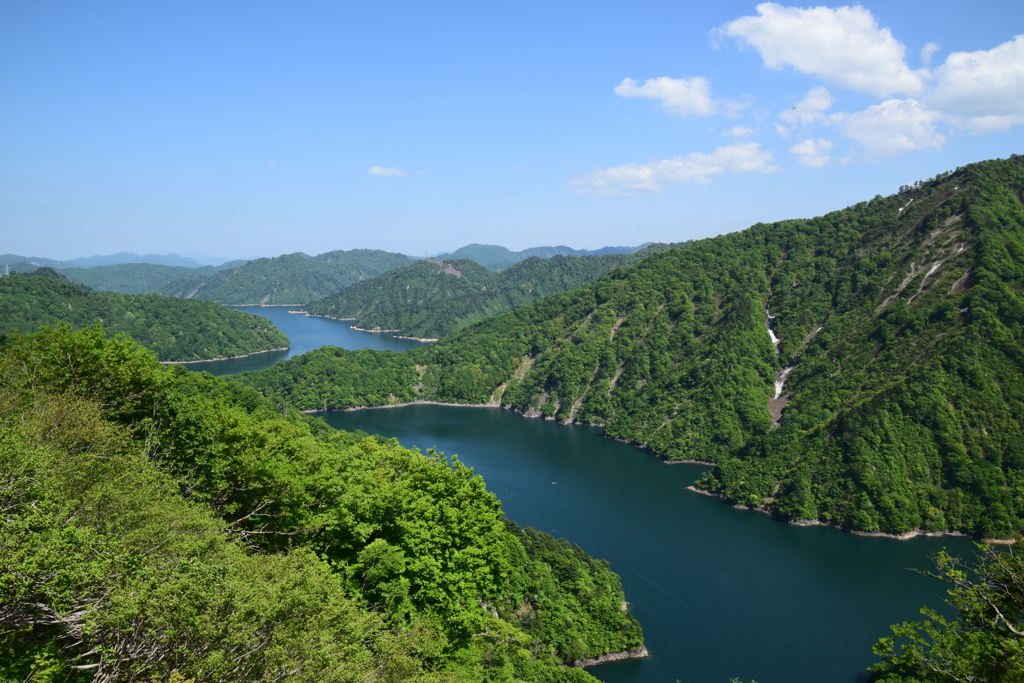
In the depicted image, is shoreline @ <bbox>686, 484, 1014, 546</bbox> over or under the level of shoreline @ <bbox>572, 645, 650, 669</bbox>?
over

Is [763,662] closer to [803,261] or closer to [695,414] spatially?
[695,414]

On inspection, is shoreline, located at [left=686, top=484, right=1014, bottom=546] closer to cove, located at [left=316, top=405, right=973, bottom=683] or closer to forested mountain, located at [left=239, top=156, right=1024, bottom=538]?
forested mountain, located at [left=239, top=156, right=1024, bottom=538]

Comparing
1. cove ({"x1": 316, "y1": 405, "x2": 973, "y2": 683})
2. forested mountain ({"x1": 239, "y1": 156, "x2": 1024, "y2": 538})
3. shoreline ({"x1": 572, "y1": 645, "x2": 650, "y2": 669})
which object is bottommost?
shoreline ({"x1": 572, "y1": 645, "x2": 650, "y2": 669})

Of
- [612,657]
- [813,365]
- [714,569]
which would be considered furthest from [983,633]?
[813,365]

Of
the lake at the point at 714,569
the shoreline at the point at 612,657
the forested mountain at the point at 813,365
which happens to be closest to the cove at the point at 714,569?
the lake at the point at 714,569

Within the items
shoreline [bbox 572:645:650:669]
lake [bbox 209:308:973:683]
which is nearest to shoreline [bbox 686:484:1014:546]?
lake [bbox 209:308:973:683]

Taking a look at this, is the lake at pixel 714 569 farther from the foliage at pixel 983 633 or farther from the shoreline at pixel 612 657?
the foliage at pixel 983 633

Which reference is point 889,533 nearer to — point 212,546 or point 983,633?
point 983,633

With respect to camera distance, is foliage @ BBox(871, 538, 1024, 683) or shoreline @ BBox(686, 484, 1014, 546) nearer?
foliage @ BBox(871, 538, 1024, 683)

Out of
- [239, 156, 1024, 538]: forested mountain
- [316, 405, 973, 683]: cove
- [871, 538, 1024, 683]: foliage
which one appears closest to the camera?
[871, 538, 1024, 683]: foliage
